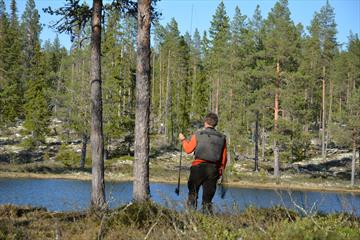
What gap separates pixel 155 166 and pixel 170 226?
4505 cm

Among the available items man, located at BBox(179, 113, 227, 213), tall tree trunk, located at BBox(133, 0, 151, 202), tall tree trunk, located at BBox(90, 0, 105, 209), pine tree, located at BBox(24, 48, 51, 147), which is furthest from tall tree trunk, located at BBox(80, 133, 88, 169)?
man, located at BBox(179, 113, 227, 213)

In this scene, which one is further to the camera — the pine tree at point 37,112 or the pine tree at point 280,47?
the pine tree at point 37,112

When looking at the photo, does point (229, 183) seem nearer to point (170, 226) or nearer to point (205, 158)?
point (205, 158)

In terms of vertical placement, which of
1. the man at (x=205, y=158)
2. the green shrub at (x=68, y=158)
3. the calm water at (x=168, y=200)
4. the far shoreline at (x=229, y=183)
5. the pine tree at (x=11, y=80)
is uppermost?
the pine tree at (x=11, y=80)

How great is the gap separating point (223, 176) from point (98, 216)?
8.61 feet

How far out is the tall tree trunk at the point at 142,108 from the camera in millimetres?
9289

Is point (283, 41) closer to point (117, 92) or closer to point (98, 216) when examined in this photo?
point (117, 92)

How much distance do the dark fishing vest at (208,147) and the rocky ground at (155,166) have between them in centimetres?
3091

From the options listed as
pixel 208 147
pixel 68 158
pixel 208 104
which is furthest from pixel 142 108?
A: pixel 208 104

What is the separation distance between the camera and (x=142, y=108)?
9531mm

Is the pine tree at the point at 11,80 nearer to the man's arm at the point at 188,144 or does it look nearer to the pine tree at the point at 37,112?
the pine tree at the point at 37,112

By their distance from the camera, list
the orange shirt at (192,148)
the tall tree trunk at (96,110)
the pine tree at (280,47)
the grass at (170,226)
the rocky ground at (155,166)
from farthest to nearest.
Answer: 1. the pine tree at (280,47)
2. the rocky ground at (155,166)
3. the tall tree trunk at (96,110)
4. the orange shirt at (192,148)
5. the grass at (170,226)

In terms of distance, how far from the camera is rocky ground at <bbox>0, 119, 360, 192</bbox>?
44531mm

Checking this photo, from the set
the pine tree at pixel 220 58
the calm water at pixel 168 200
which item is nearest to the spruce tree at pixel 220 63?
the pine tree at pixel 220 58
